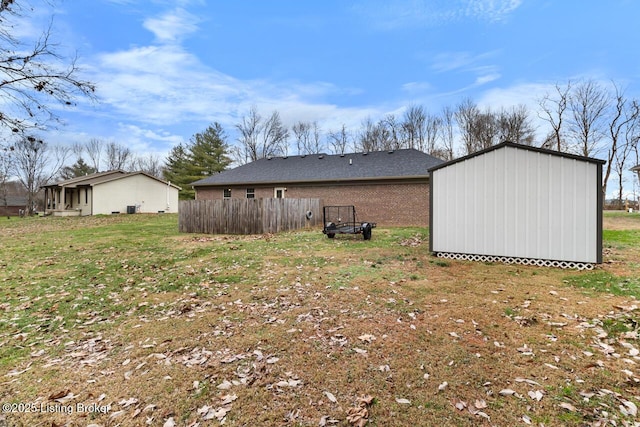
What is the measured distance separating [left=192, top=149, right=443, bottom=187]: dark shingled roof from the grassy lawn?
428 inches

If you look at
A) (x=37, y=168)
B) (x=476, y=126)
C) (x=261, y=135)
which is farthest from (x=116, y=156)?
(x=476, y=126)

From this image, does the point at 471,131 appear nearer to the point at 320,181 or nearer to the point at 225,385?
the point at 320,181

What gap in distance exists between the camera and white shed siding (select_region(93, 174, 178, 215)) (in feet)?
84.0

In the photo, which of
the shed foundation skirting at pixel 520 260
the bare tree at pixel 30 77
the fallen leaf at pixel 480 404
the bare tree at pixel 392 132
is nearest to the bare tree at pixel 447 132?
the bare tree at pixel 392 132

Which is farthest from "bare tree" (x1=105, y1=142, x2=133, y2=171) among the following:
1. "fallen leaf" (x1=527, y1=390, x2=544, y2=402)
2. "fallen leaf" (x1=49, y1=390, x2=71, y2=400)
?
"fallen leaf" (x1=527, y1=390, x2=544, y2=402)

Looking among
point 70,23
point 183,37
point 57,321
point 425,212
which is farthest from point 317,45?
point 57,321

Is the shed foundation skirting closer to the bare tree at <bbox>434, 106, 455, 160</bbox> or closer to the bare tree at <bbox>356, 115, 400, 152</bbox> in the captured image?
the bare tree at <bbox>356, 115, 400, 152</bbox>

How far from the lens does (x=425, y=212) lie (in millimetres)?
16281

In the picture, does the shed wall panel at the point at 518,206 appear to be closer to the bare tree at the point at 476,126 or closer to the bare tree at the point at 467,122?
the bare tree at the point at 476,126

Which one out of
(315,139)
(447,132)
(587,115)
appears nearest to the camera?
(587,115)

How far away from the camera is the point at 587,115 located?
91.6ft

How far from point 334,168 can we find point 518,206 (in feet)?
42.6

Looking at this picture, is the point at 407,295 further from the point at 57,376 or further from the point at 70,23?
the point at 70,23

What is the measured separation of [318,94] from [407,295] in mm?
26066
